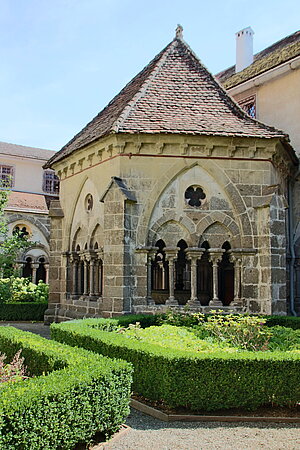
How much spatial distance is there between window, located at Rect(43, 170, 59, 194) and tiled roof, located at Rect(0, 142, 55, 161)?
1.03 m

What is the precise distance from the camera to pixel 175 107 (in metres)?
12.4

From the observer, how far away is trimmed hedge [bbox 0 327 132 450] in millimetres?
4348

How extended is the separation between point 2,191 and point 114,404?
14302 mm

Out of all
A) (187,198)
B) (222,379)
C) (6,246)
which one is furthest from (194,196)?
(6,246)

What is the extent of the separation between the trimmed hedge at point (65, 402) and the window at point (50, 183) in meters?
24.6

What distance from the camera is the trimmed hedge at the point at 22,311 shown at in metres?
17.5

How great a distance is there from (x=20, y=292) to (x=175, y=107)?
10753 mm

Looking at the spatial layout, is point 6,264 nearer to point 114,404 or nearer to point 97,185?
point 97,185

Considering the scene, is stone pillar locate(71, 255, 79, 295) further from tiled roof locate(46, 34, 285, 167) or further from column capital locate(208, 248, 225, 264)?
column capital locate(208, 248, 225, 264)

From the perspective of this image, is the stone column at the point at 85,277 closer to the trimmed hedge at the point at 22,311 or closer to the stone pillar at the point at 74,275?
the stone pillar at the point at 74,275

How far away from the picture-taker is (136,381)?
7055 millimetres

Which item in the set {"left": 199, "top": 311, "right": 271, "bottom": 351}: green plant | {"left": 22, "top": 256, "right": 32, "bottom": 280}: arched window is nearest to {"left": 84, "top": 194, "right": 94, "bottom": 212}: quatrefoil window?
{"left": 199, "top": 311, "right": 271, "bottom": 351}: green plant

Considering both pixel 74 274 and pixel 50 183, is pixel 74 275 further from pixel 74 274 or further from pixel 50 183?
pixel 50 183

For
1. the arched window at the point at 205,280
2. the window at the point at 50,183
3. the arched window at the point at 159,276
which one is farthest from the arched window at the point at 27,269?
the arched window at the point at 205,280
